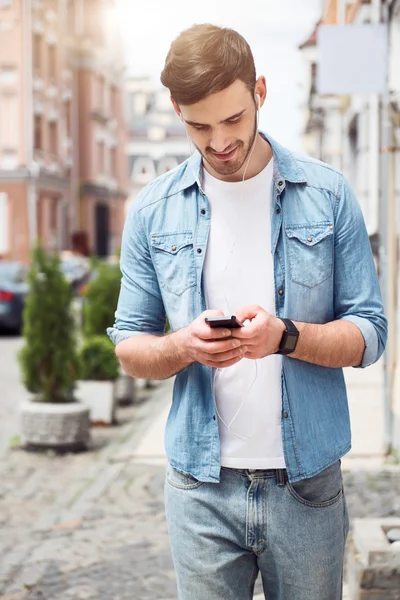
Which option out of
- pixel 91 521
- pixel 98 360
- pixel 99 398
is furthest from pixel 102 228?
pixel 91 521

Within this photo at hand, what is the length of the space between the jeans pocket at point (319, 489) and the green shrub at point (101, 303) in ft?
25.0

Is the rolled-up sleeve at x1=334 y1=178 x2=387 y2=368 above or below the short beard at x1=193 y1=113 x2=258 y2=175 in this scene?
below

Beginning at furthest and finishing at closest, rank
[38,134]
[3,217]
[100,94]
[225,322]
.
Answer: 1. [100,94]
2. [38,134]
3. [3,217]
4. [225,322]

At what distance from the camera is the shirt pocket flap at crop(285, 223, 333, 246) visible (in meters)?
2.29

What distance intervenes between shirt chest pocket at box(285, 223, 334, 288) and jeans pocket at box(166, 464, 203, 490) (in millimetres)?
587

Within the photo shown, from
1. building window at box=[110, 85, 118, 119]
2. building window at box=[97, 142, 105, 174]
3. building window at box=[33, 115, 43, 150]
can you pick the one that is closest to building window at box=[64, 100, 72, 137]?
building window at box=[97, 142, 105, 174]

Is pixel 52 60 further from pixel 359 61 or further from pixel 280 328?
pixel 280 328

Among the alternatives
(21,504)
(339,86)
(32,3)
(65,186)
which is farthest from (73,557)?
(65,186)

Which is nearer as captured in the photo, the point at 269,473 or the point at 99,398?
the point at 269,473

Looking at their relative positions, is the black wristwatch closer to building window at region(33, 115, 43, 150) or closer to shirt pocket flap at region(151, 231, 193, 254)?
shirt pocket flap at region(151, 231, 193, 254)

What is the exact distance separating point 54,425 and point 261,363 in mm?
5636

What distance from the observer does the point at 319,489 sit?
234cm

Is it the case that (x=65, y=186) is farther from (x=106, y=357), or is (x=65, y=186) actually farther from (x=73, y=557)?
(x=73, y=557)

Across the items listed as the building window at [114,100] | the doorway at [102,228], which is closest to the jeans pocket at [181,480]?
the doorway at [102,228]
